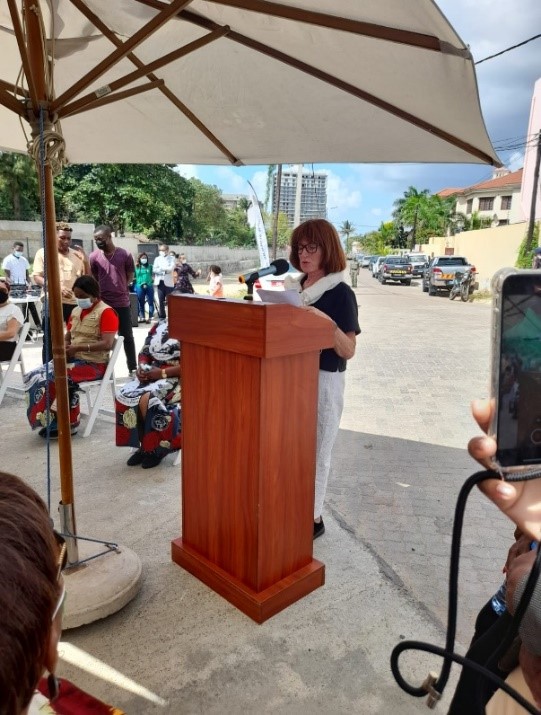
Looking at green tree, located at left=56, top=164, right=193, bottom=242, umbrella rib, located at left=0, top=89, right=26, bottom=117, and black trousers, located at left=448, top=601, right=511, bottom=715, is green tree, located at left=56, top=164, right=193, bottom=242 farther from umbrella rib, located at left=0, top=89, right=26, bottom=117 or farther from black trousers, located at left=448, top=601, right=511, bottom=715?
black trousers, located at left=448, top=601, right=511, bottom=715

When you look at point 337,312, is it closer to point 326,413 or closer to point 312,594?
point 326,413

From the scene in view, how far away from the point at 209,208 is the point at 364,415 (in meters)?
49.6

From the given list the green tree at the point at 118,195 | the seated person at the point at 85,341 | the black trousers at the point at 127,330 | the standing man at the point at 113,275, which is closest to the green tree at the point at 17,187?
the green tree at the point at 118,195

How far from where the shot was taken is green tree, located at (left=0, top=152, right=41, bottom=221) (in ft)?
91.8

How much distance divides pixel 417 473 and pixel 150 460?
2124 millimetres

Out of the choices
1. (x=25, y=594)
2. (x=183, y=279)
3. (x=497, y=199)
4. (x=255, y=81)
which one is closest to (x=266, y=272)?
(x=255, y=81)

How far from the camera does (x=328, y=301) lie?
101 inches

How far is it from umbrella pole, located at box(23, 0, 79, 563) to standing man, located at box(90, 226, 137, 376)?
4199 millimetres

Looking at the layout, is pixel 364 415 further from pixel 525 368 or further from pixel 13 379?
pixel 525 368

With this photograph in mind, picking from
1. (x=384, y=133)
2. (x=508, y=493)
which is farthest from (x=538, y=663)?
(x=384, y=133)

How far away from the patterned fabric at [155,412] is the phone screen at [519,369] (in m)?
3.17

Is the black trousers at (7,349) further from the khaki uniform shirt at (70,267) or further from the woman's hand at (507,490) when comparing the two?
the woman's hand at (507,490)

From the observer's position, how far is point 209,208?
5162 centimetres

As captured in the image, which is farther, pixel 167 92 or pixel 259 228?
pixel 259 228
